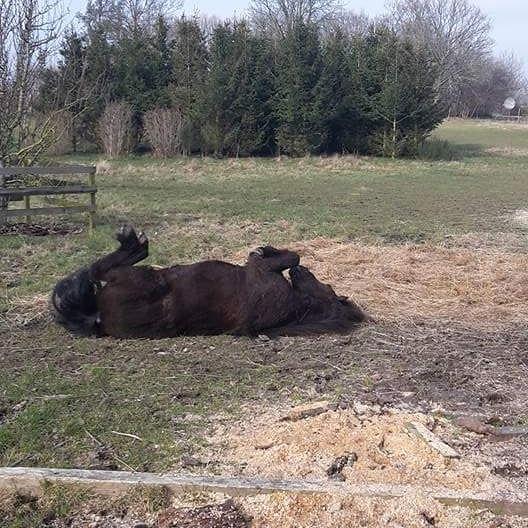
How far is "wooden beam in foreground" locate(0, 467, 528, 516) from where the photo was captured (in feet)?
9.91

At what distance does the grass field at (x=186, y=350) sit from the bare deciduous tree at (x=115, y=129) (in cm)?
1164

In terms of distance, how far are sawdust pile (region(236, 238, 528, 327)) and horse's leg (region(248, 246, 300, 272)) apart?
3.37ft

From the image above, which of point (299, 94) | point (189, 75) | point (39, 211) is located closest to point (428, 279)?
point (39, 211)

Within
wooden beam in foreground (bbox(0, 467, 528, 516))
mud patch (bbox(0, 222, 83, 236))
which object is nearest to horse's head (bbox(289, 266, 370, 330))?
wooden beam in foreground (bbox(0, 467, 528, 516))

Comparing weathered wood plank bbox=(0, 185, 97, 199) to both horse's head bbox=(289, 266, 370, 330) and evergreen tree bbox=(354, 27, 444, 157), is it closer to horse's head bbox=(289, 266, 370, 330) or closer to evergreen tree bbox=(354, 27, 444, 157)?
horse's head bbox=(289, 266, 370, 330)

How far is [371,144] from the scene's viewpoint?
2959cm

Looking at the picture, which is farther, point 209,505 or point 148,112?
point 148,112

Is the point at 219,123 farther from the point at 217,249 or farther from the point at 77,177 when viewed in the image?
the point at 217,249

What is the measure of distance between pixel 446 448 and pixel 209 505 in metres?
1.31

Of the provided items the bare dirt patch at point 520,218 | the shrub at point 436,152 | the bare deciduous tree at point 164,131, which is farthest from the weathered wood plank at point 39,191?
the shrub at point 436,152

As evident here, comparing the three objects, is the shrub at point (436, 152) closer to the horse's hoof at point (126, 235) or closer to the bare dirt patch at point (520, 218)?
the bare dirt patch at point (520, 218)

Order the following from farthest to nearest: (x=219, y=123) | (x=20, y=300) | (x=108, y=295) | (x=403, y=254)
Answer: (x=219, y=123) < (x=403, y=254) < (x=20, y=300) < (x=108, y=295)

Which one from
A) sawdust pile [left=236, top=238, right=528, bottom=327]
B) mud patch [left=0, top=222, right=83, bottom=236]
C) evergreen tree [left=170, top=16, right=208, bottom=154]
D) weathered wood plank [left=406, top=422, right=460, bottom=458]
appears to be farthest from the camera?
evergreen tree [left=170, top=16, right=208, bottom=154]

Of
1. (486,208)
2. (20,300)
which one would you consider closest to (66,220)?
(20,300)
